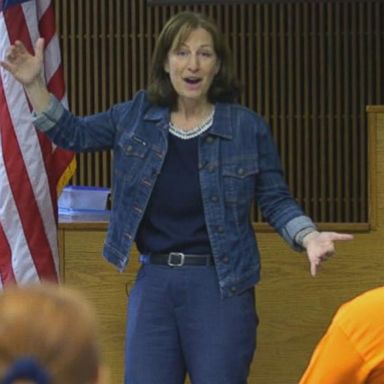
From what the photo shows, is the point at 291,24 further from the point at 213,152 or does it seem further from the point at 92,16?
the point at 213,152

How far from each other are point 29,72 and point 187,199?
68 centimetres

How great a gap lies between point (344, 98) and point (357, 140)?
0.31 metres

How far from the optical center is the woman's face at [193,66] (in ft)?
Answer: 13.7

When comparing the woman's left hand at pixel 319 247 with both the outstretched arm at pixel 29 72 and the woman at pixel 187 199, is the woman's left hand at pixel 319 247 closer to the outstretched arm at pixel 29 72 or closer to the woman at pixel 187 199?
the woman at pixel 187 199

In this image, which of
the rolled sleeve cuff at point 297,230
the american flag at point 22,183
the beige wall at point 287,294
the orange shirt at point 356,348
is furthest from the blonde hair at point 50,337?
the beige wall at point 287,294

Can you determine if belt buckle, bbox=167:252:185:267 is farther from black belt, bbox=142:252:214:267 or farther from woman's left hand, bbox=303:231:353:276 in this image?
woman's left hand, bbox=303:231:353:276

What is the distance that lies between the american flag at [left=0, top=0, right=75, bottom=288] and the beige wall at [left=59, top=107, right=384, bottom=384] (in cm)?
33

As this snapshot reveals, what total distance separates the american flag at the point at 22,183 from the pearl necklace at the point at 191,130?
2.75 feet

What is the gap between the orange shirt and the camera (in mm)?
2635

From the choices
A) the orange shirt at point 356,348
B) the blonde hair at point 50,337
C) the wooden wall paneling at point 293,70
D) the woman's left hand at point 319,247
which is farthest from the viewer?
the wooden wall paneling at point 293,70

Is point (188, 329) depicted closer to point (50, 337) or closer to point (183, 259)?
point (183, 259)

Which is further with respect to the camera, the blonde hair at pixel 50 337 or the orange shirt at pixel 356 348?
the orange shirt at pixel 356 348

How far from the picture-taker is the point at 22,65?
13.8ft

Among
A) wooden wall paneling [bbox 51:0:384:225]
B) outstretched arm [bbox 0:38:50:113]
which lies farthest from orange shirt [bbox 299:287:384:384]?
wooden wall paneling [bbox 51:0:384:225]
